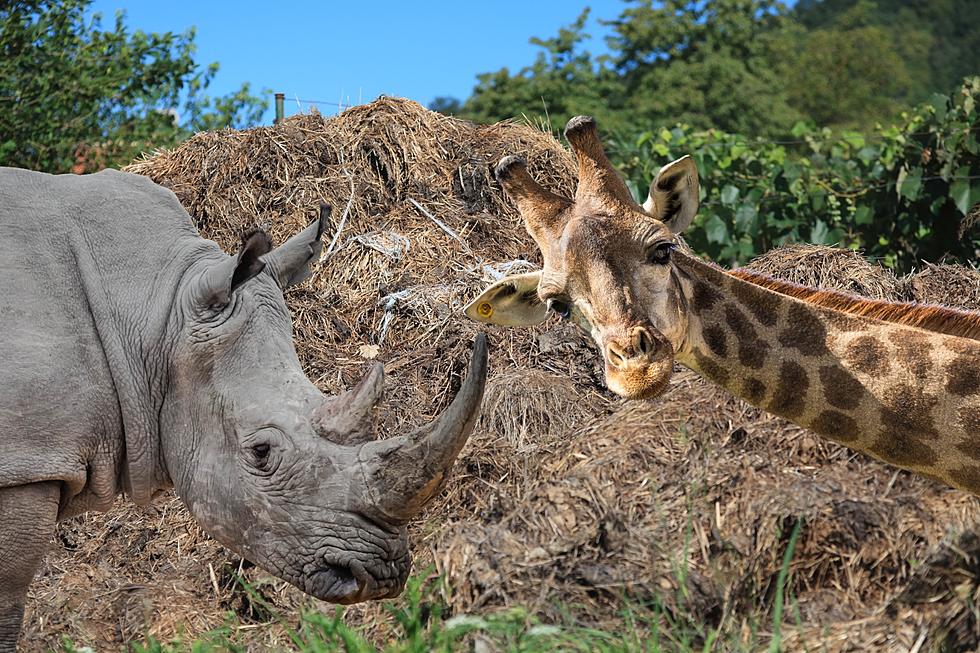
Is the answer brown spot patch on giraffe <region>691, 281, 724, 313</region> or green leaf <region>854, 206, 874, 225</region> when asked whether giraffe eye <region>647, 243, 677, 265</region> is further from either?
green leaf <region>854, 206, 874, 225</region>

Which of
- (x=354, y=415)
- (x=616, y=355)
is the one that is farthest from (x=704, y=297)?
(x=354, y=415)

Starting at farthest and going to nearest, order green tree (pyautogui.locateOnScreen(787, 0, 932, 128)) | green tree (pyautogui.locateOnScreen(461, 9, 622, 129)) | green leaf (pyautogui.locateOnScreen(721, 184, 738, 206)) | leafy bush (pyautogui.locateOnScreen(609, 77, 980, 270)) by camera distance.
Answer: green tree (pyautogui.locateOnScreen(787, 0, 932, 128)) → green tree (pyautogui.locateOnScreen(461, 9, 622, 129)) → green leaf (pyautogui.locateOnScreen(721, 184, 738, 206)) → leafy bush (pyautogui.locateOnScreen(609, 77, 980, 270))

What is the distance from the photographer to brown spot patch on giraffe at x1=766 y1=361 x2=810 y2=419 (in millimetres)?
4234

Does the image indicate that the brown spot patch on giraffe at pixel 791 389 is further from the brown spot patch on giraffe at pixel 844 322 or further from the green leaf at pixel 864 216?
the green leaf at pixel 864 216

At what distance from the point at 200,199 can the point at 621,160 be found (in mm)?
6593

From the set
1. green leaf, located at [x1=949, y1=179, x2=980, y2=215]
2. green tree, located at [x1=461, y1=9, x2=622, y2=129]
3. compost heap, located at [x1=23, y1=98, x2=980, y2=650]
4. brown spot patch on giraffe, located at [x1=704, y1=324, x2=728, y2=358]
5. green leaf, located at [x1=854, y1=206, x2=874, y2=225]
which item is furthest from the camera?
green tree, located at [x1=461, y1=9, x2=622, y2=129]

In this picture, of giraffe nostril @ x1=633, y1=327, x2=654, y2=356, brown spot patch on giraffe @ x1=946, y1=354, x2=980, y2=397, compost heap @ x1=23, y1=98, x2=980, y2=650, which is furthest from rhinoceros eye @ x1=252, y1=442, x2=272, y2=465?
brown spot patch on giraffe @ x1=946, y1=354, x2=980, y2=397

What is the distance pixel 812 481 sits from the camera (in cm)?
594

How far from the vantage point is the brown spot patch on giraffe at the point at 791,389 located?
4234mm

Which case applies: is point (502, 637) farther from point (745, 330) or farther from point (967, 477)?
point (967, 477)

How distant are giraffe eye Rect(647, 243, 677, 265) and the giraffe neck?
0.38 feet

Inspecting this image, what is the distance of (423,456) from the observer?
3.97 m

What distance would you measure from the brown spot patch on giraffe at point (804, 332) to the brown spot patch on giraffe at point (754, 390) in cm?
17

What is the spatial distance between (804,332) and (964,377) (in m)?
0.57
